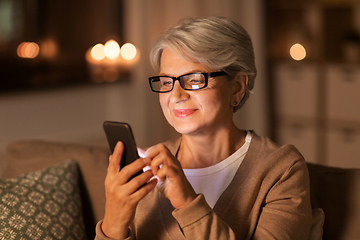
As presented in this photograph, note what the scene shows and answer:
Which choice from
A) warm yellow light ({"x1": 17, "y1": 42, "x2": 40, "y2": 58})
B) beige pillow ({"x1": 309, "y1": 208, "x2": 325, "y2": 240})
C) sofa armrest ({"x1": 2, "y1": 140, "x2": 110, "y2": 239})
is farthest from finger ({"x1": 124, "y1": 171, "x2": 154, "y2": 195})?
warm yellow light ({"x1": 17, "y1": 42, "x2": 40, "y2": 58})

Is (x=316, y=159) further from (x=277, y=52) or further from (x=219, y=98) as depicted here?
(x=219, y=98)

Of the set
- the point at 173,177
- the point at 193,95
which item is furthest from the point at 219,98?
the point at 173,177

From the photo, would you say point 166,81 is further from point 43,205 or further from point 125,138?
point 43,205

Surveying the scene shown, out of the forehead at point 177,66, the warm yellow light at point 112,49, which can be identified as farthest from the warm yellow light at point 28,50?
the forehead at point 177,66

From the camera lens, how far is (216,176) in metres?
1.20

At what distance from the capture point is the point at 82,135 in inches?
145

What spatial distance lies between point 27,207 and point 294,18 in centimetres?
313

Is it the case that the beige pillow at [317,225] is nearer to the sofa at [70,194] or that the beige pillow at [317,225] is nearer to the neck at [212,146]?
the sofa at [70,194]

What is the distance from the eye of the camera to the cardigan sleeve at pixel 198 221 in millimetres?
917

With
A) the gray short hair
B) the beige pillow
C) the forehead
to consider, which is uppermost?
the gray short hair

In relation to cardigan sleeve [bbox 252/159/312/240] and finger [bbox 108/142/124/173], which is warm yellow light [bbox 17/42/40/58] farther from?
cardigan sleeve [bbox 252/159/312/240]

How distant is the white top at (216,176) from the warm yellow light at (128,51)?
2.79 meters

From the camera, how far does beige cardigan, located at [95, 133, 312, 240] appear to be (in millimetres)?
932

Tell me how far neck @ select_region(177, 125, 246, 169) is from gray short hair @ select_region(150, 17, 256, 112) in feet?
0.65
